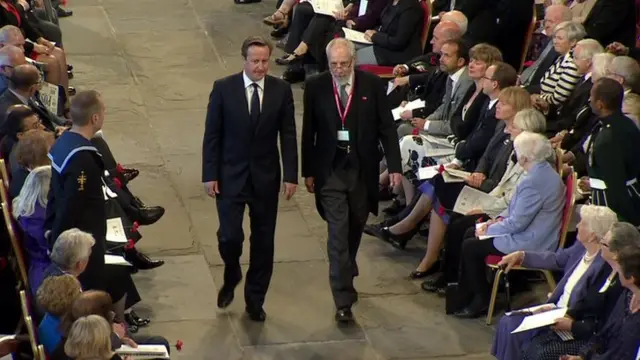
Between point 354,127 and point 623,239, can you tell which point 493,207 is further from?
point 623,239

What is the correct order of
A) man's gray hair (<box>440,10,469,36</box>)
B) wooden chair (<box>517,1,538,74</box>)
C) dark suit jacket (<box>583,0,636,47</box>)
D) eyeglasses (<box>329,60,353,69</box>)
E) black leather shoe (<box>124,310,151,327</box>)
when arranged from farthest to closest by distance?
wooden chair (<box>517,1,538,74</box>) < man's gray hair (<box>440,10,469,36</box>) < dark suit jacket (<box>583,0,636,47</box>) < black leather shoe (<box>124,310,151,327</box>) < eyeglasses (<box>329,60,353,69</box>)

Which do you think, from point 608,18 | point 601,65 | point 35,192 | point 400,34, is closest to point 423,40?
point 400,34

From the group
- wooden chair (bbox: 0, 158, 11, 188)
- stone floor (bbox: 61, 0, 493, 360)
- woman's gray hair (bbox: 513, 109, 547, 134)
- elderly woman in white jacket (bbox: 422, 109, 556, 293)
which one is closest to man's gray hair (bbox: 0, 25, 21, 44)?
stone floor (bbox: 61, 0, 493, 360)

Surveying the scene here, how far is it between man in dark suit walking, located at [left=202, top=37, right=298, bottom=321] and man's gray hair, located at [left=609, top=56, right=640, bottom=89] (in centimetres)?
219

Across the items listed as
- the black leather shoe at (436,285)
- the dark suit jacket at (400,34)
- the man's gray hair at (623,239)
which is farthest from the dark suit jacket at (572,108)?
the man's gray hair at (623,239)

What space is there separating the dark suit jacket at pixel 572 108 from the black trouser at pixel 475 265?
1240mm

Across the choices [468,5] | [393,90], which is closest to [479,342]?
[393,90]

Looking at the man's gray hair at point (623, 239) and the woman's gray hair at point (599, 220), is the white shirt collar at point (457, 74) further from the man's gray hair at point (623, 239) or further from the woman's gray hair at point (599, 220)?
the man's gray hair at point (623, 239)

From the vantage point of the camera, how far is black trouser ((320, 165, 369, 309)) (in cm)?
709

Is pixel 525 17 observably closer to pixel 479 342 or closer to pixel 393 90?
pixel 393 90

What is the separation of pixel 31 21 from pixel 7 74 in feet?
7.24

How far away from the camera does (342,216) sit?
279 inches

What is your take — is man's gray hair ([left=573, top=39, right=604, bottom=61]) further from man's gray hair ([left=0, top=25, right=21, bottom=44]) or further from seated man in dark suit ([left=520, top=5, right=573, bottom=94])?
man's gray hair ([left=0, top=25, right=21, bottom=44])

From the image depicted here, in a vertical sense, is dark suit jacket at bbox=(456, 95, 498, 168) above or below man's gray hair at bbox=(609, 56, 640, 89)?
below
